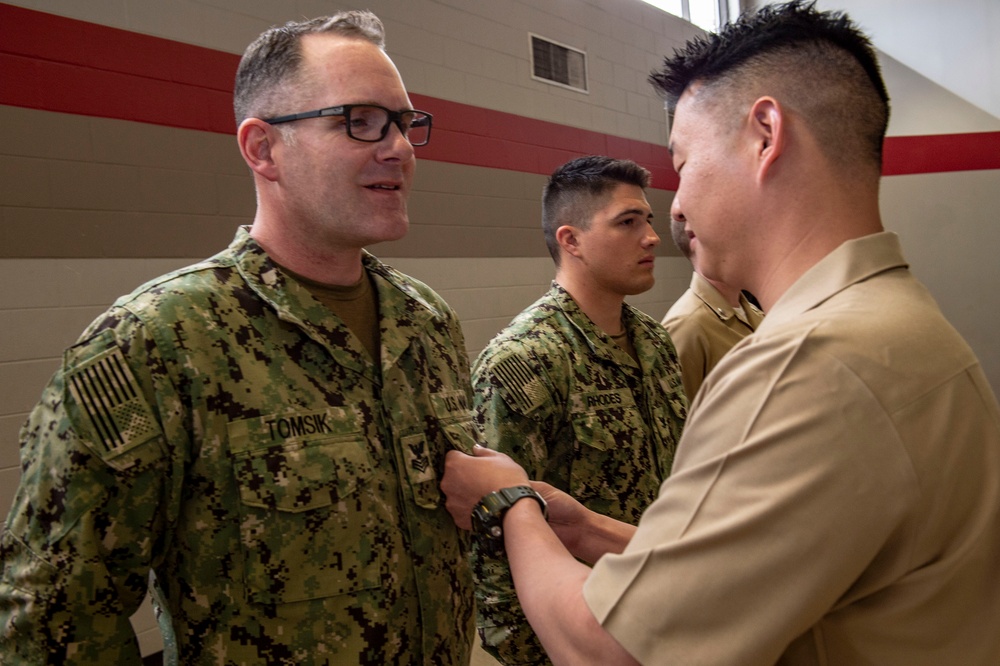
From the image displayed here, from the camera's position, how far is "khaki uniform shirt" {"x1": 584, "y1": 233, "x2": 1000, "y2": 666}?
82cm

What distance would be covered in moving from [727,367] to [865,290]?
0.21 meters

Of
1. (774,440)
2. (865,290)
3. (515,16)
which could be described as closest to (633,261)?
(865,290)

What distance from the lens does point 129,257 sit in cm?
283

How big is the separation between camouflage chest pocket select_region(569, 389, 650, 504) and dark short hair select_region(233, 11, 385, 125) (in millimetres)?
1109

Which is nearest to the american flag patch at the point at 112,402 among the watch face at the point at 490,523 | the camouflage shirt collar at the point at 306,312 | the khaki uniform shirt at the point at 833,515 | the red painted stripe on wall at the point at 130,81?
the camouflage shirt collar at the point at 306,312

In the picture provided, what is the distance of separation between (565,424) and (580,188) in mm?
924

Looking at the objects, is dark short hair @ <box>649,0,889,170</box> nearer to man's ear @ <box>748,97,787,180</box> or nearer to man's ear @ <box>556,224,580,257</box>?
man's ear @ <box>748,97,787,180</box>

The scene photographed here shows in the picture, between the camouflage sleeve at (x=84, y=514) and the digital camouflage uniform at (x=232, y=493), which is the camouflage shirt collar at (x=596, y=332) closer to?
the digital camouflage uniform at (x=232, y=493)

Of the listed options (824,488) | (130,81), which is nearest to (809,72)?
(824,488)

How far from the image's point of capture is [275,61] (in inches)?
56.9

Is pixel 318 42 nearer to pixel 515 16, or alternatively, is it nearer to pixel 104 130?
pixel 104 130

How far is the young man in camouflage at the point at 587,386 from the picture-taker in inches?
77.9

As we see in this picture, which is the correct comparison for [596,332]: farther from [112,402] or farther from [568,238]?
[112,402]

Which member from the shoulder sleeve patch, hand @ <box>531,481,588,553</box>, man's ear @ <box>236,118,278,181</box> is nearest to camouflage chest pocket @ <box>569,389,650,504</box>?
the shoulder sleeve patch
